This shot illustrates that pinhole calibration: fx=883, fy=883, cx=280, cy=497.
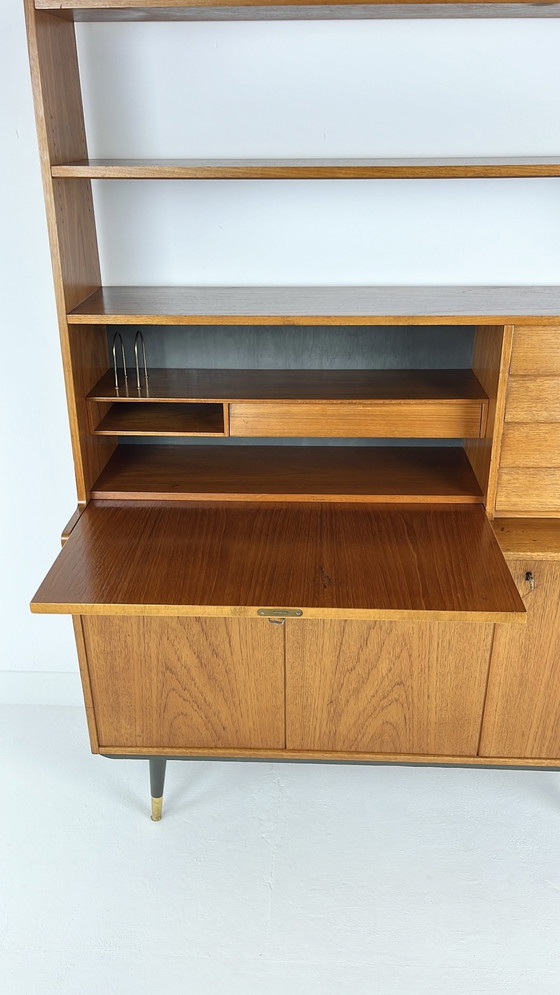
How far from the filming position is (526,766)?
2.31 m

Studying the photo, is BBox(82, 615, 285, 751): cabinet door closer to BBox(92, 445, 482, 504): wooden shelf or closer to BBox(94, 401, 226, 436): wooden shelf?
BBox(92, 445, 482, 504): wooden shelf

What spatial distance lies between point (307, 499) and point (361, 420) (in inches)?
9.5

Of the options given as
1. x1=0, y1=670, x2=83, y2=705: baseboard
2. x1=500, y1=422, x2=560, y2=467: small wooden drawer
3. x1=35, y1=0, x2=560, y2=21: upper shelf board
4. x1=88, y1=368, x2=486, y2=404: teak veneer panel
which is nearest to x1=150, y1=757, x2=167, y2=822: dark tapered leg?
x1=0, y1=670, x2=83, y2=705: baseboard

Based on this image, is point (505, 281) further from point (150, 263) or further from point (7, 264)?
point (7, 264)

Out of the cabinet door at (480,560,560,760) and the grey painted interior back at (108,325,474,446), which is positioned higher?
the grey painted interior back at (108,325,474,446)

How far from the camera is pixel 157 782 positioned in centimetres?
239

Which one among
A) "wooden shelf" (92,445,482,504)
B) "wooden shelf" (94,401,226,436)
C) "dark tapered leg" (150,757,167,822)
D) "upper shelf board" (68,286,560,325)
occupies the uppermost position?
"upper shelf board" (68,286,560,325)

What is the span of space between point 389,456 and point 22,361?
1072 millimetres

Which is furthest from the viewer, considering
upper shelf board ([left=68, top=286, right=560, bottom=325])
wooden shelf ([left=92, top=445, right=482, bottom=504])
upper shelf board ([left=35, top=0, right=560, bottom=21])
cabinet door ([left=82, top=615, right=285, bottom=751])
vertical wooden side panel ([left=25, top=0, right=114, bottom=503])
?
wooden shelf ([left=92, top=445, right=482, bottom=504])

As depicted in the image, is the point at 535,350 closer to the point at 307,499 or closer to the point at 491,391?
the point at 491,391

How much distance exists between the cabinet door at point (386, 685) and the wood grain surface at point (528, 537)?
204 millimetres

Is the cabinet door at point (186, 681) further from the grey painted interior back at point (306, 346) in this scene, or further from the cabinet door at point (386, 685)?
the grey painted interior back at point (306, 346)

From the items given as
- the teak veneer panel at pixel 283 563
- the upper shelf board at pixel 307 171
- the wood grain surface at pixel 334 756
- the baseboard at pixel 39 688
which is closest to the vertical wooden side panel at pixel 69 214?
the upper shelf board at pixel 307 171

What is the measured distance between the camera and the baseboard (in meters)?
2.93
